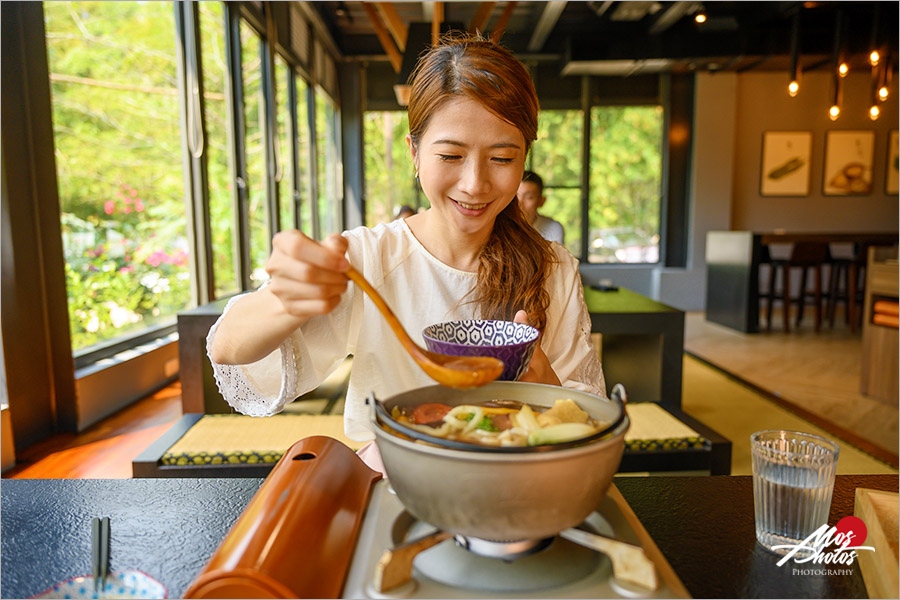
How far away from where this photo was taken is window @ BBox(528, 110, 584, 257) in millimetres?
8547

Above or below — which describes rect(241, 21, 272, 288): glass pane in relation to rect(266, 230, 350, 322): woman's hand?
above

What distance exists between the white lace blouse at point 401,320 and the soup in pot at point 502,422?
0.48m

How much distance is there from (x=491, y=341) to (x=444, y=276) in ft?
1.36

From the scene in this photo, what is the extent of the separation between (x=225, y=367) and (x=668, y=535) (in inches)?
29.6

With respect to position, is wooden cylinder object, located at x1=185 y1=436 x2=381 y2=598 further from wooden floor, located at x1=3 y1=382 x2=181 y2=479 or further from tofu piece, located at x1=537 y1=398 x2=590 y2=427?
wooden floor, located at x1=3 y1=382 x2=181 y2=479

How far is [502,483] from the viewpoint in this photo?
1.61 ft

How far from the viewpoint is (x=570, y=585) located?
1.79ft

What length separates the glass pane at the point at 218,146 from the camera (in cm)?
422

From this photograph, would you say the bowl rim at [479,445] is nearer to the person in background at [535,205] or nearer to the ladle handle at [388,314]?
the ladle handle at [388,314]

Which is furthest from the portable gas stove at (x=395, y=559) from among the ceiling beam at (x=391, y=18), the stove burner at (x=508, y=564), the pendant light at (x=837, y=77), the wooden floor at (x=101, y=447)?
the pendant light at (x=837, y=77)

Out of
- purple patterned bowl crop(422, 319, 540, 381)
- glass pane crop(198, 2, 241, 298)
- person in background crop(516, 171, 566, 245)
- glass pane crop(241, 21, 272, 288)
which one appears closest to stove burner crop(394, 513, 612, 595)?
purple patterned bowl crop(422, 319, 540, 381)

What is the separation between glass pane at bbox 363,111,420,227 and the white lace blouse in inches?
302

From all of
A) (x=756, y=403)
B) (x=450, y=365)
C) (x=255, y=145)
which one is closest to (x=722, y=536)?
(x=450, y=365)

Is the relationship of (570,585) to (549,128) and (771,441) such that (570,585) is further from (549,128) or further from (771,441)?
(549,128)
